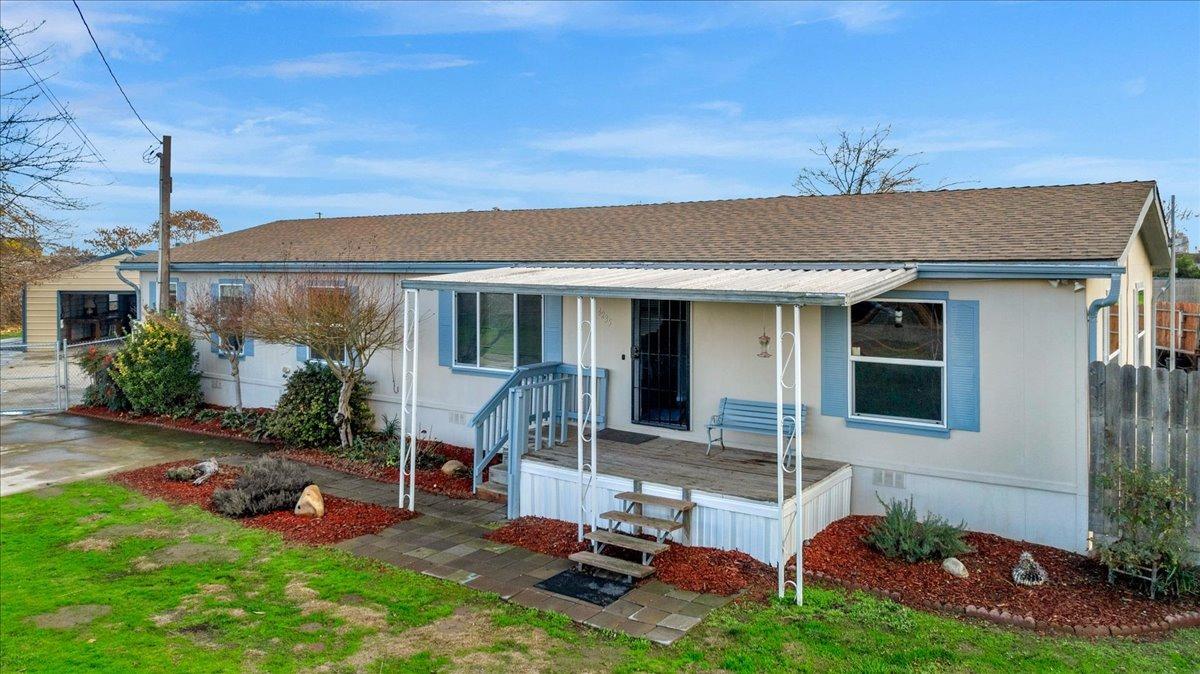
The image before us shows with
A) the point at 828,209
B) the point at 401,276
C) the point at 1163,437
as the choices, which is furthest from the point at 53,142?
the point at 1163,437

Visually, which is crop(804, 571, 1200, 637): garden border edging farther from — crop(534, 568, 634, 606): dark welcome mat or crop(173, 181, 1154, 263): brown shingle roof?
crop(173, 181, 1154, 263): brown shingle roof

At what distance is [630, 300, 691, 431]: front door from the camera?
9.05 meters

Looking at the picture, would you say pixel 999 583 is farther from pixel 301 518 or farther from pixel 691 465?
pixel 301 518

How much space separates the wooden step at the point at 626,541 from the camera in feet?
21.1

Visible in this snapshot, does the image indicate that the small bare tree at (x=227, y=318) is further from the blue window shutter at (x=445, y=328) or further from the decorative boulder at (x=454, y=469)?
the decorative boulder at (x=454, y=469)

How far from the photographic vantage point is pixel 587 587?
619cm

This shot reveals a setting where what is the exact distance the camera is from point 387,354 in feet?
39.7

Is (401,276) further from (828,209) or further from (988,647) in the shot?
(988,647)

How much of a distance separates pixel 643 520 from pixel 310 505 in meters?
3.88

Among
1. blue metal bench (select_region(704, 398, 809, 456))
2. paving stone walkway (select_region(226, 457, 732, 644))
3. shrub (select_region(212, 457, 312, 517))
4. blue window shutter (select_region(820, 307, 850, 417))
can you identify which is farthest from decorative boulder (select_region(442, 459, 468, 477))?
blue window shutter (select_region(820, 307, 850, 417))

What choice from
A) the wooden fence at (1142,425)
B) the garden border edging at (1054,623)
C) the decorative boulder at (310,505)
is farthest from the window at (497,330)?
the wooden fence at (1142,425)

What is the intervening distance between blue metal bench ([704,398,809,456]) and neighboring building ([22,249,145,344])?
23219 millimetres

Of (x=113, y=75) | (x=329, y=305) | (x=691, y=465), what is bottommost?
(x=691, y=465)

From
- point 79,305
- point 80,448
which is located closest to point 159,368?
point 80,448
